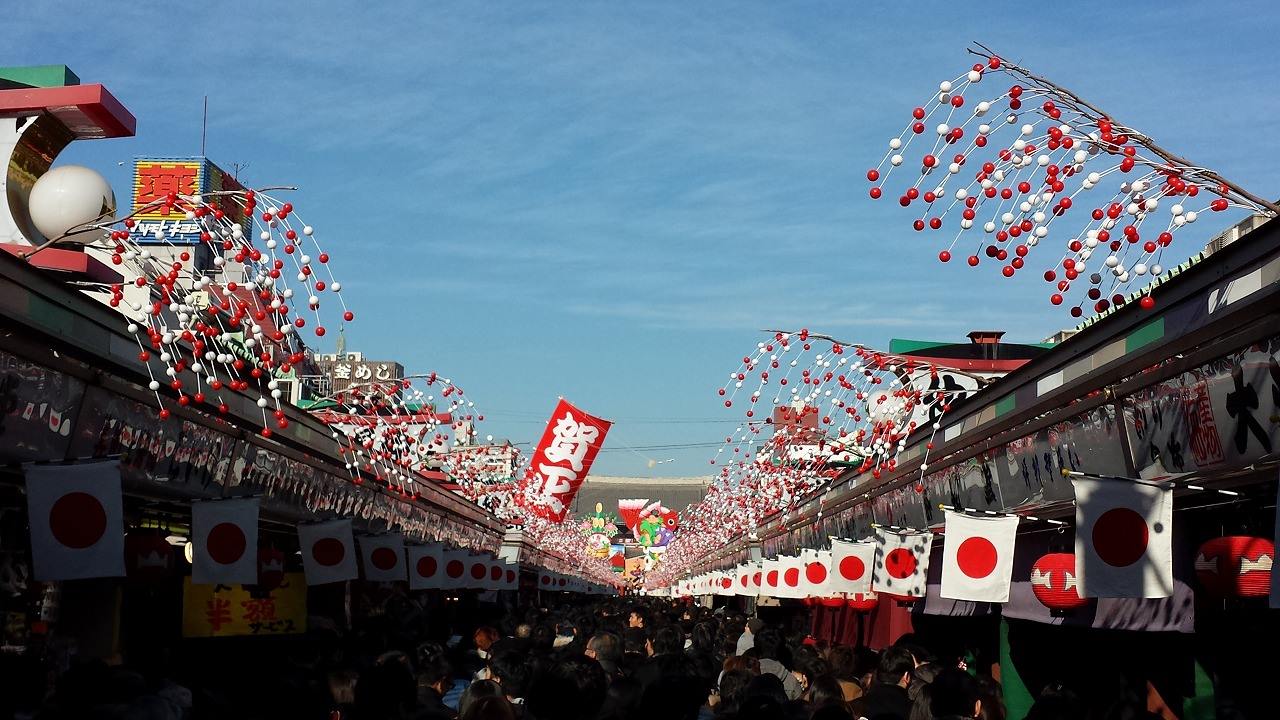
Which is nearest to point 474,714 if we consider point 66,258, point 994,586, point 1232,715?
point 1232,715

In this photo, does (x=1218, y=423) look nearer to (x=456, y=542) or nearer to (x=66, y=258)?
(x=66, y=258)

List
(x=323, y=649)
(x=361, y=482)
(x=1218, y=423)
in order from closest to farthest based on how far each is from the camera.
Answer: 1. (x=1218, y=423)
2. (x=323, y=649)
3. (x=361, y=482)

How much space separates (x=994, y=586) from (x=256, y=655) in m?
9.48

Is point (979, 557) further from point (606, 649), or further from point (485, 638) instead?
point (485, 638)

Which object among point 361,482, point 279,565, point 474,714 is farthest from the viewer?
point 361,482

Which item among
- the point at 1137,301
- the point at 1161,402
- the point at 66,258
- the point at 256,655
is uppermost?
the point at 66,258

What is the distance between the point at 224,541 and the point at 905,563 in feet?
26.6

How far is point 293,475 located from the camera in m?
16.1

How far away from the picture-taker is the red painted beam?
1312 centimetres

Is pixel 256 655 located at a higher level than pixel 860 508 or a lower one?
lower

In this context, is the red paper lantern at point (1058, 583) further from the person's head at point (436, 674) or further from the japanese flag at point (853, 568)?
the japanese flag at point (853, 568)

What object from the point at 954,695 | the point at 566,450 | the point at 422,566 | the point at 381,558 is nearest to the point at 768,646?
the point at 954,695

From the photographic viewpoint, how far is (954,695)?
8.54m

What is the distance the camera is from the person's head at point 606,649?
1233 cm
